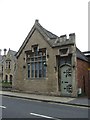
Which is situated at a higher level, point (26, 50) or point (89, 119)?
point (26, 50)

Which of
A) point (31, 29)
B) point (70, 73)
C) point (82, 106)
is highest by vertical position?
point (31, 29)

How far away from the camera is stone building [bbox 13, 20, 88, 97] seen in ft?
69.3

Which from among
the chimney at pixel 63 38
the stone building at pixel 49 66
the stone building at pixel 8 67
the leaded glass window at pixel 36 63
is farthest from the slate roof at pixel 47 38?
the stone building at pixel 8 67

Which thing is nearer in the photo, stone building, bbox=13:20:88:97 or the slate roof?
stone building, bbox=13:20:88:97

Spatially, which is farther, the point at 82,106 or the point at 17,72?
the point at 17,72

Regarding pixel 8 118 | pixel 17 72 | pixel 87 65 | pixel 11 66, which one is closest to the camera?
pixel 8 118

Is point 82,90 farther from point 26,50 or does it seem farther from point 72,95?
point 26,50

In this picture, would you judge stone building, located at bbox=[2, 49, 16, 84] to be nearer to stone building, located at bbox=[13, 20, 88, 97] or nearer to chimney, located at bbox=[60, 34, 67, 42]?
stone building, located at bbox=[13, 20, 88, 97]

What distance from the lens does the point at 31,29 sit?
2556 cm

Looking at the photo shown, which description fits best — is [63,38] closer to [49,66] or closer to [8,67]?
[49,66]

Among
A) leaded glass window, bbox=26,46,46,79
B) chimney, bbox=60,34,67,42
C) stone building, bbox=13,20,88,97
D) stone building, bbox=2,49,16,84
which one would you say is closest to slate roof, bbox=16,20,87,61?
stone building, bbox=13,20,88,97

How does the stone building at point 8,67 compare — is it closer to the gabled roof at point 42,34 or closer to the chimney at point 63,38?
the gabled roof at point 42,34

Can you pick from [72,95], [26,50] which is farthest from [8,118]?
[26,50]

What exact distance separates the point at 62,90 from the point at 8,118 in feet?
39.1
